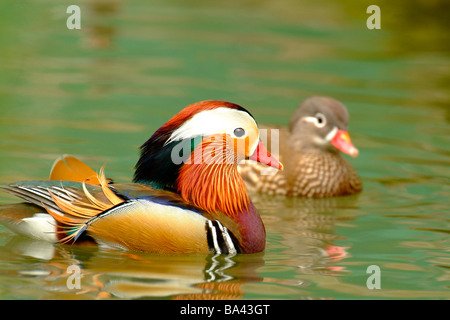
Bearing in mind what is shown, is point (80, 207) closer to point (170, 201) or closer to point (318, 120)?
point (170, 201)

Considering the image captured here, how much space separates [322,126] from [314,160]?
12.5 inches

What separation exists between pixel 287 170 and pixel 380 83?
3.69 meters

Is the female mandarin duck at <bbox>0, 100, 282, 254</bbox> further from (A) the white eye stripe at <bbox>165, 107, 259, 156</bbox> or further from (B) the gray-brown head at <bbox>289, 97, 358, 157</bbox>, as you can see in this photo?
(B) the gray-brown head at <bbox>289, 97, 358, 157</bbox>

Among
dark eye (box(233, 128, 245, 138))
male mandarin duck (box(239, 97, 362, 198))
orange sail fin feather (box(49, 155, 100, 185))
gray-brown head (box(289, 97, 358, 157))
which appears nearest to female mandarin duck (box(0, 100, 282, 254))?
dark eye (box(233, 128, 245, 138))

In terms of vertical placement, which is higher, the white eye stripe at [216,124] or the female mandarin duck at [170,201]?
the white eye stripe at [216,124]

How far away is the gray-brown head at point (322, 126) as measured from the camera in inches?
331

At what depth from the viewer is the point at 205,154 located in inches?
244

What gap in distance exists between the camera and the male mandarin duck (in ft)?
27.4

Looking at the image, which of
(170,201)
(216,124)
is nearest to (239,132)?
(216,124)

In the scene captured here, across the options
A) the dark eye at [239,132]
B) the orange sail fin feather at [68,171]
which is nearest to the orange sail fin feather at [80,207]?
the orange sail fin feather at [68,171]

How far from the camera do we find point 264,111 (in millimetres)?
10406

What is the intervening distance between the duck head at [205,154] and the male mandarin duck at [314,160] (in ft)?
6.53

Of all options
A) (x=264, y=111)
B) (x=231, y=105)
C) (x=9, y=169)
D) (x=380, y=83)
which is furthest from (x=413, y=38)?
(x=231, y=105)

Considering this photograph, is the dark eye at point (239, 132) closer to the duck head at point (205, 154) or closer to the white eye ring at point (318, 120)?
the duck head at point (205, 154)
